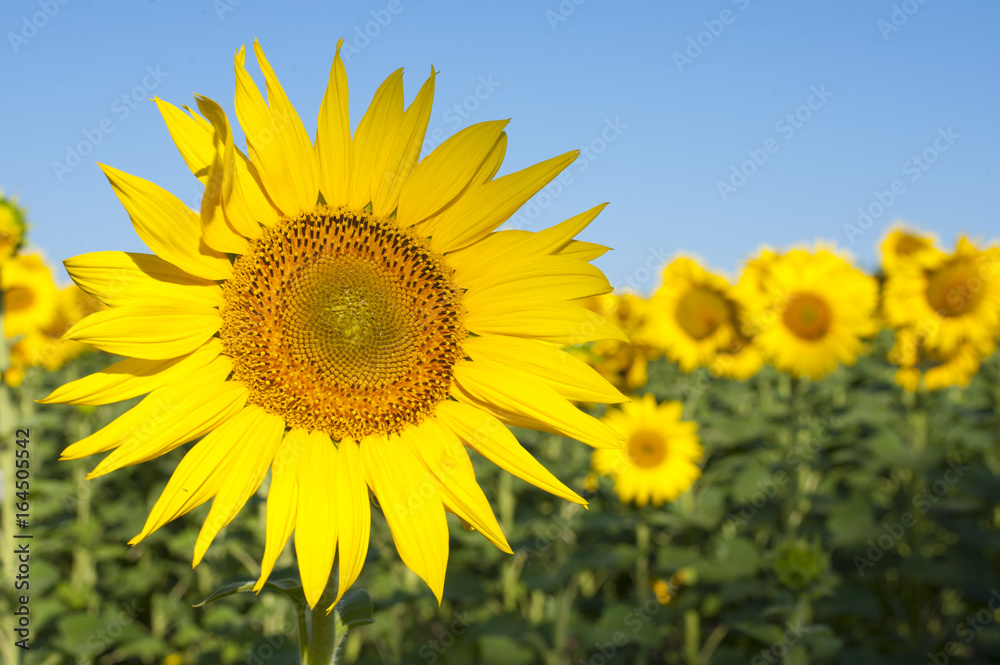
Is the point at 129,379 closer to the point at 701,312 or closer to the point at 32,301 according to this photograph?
the point at 701,312

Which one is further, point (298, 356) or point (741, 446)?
point (741, 446)

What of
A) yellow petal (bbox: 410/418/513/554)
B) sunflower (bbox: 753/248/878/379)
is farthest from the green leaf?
sunflower (bbox: 753/248/878/379)

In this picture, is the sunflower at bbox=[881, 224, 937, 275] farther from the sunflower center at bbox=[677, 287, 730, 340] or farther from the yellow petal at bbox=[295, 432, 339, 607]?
the yellow petal at bbox=[295, 432, 339, 607]

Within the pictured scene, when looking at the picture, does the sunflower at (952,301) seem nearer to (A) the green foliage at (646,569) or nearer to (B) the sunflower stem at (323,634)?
(A) the green foliage at (646,569)

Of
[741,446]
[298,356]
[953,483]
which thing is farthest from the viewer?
[741,446]

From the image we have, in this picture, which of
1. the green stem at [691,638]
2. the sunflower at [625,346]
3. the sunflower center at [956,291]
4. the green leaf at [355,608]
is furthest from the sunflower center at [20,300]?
the sunflower center at [956,291]

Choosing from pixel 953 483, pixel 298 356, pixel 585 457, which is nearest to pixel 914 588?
pixel 953 483

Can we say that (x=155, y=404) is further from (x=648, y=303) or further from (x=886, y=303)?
(x=886, y=303)
